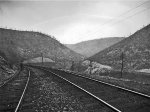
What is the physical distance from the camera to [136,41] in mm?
55750

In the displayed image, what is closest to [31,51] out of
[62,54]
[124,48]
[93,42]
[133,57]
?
[62,54]

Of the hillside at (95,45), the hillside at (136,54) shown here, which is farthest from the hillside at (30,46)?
the hillside at (95,45)

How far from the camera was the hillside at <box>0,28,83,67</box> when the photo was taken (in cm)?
10062

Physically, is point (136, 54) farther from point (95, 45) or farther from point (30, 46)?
point (95, 45)

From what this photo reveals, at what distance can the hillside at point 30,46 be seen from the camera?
10062 cm

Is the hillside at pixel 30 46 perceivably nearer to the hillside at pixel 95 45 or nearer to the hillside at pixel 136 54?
the hillside at pixel 136 54

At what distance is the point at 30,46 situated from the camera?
114688mm

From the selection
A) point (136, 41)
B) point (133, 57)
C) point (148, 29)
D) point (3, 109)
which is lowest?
point (3, 109)

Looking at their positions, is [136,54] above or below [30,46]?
below

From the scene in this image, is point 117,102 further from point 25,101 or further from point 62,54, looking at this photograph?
point 62,54

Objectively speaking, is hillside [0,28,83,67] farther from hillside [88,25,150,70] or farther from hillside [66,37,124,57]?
hillside [66,37,124,57]

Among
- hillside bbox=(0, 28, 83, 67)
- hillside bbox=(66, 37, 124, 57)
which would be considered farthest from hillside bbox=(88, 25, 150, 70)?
hillside bbox=(66, 37, 124, 57)

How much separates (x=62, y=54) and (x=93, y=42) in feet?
280

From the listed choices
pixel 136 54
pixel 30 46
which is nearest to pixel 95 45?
pixel 30 46
